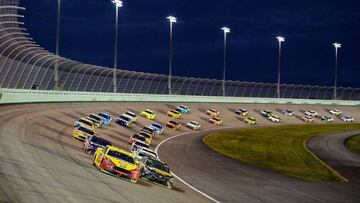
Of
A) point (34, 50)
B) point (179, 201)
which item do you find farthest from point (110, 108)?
point (179, 201)

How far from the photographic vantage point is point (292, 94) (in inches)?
4456

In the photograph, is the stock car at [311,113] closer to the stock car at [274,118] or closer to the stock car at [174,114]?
the stock car at [274,118]

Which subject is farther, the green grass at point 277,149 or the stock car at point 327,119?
the stock car at point 327,119

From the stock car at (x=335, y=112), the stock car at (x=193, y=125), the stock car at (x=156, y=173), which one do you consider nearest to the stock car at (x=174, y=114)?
the stock car at (x=193, y=125)

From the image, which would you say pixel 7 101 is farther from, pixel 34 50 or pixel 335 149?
pixel 335 149

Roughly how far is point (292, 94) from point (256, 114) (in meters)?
18.4

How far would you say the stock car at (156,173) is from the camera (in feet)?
90.9

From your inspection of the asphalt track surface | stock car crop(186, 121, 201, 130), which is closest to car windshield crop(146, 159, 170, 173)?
the asphalt track surface

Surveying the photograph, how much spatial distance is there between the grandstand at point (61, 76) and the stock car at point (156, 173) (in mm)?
20615

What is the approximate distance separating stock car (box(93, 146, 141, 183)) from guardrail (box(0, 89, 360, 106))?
2887cm

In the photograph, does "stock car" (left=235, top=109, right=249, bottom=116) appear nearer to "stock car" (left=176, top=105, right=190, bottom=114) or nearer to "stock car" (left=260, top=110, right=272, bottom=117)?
"stock car" (left=260, top=110, right=272, bottom=117)

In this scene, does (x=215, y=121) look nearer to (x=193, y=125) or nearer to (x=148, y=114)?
(x=193, y=125)

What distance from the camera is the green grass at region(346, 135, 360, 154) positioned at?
60.6 metres

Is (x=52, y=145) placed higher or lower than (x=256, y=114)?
higher
